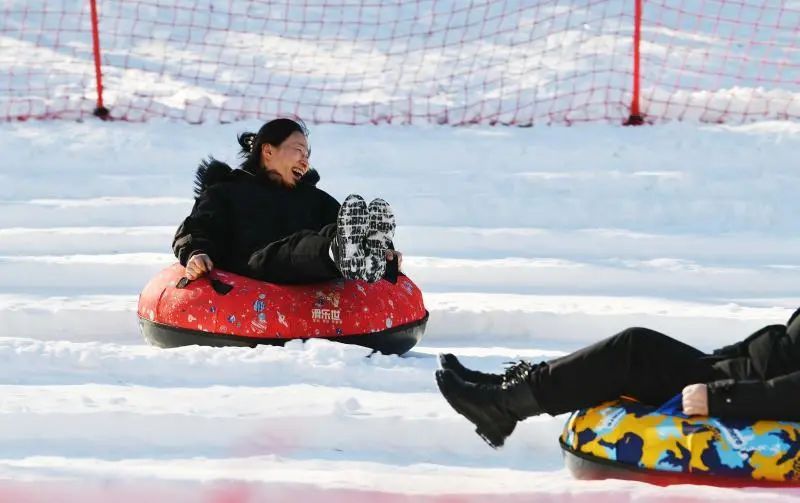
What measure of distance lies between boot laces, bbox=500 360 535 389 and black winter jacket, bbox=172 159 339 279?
173cm

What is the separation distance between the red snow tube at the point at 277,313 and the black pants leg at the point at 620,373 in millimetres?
1555

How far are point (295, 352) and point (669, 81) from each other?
21.9 ft

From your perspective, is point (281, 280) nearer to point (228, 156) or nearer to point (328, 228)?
point (328, 228)

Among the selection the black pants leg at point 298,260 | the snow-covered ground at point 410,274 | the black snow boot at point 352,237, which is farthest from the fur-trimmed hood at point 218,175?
the black snow boot at point 352,237

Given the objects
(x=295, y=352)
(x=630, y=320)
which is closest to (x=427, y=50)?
(x=630, y=320)

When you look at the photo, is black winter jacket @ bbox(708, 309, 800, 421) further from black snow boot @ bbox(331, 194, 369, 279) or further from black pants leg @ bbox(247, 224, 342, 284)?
black pants leg @ bbox(247, 224, 342, 284)

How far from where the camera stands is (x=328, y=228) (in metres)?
4.99

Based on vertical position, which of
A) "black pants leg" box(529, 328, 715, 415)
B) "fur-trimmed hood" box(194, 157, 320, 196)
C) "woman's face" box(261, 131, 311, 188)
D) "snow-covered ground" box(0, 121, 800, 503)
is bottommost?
"snow-covered ground" box(0, 121, 800, 503)

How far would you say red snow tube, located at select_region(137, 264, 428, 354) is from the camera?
5.05 m

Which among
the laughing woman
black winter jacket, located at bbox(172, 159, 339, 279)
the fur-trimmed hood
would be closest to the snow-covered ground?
the laughing woman

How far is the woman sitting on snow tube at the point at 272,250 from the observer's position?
4.78m

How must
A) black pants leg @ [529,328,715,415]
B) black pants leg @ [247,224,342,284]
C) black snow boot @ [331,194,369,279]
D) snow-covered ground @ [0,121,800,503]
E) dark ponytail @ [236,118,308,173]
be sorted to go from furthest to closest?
dark ponytail @ [236,118,308,173]
black pants leg @ [247,224,342,284]
black snow boot @ [331,194,369,279]
snow-covered ground @ [0,121,800,503]
black pants leg @ [529,328,715,415]

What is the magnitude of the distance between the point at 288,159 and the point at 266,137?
0.13m

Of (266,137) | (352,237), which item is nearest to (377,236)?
(352,237)
